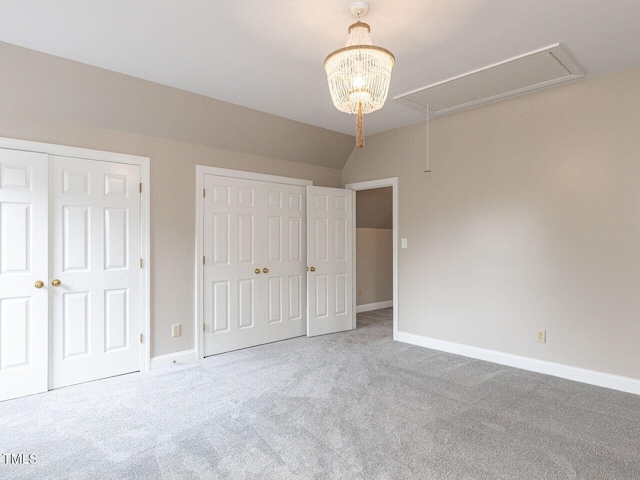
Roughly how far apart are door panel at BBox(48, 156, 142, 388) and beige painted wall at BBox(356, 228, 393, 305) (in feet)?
12.5

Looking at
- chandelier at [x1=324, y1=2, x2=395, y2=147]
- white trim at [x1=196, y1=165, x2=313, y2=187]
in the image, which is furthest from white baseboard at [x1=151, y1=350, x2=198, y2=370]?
chandelier at [x1=324, y1=2, x2=395, y2=147]

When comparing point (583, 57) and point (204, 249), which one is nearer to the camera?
point (583, 57)

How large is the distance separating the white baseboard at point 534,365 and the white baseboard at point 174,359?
2442 millimetres

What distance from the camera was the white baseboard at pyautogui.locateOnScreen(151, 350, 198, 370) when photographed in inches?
144

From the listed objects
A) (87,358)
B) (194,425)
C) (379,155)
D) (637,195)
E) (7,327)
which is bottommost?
(194,425)

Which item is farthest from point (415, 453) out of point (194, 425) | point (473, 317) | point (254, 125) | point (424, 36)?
point (254, 125)

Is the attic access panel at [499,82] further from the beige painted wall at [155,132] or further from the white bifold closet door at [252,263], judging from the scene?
the white bifold closet door at [252,263]

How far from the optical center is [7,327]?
291 centimetres

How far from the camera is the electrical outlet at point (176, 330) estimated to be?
3.78 m

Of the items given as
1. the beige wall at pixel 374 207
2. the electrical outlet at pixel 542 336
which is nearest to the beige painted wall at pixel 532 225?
the electrical outlet at pixel 542 336

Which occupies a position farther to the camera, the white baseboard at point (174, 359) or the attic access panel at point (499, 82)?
the white baseboard at point (174, 359)

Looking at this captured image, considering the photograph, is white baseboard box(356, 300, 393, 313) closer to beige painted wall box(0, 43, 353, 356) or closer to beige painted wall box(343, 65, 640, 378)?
beige painted wall box(343, 65, 640, 378)

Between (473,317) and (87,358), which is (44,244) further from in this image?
(473,317)

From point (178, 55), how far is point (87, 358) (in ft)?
8.73
